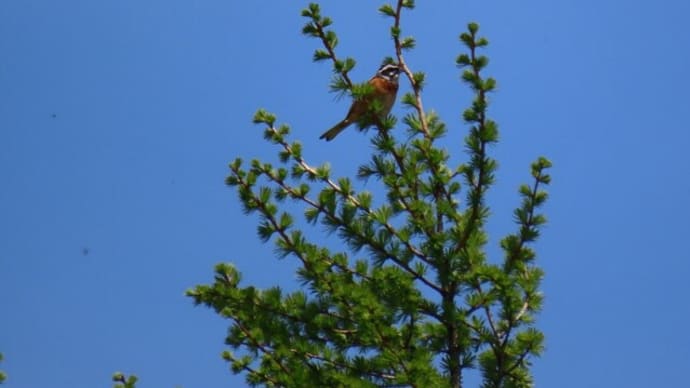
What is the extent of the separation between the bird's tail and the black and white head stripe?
757 mm

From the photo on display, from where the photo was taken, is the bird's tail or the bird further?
the bird's tail

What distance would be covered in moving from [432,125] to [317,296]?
1721 millimetres

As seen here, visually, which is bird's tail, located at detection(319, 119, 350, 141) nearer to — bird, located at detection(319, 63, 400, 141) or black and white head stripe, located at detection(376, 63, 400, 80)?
bird, located at detection(319, 63, 400, 141)

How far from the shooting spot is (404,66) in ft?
24.6

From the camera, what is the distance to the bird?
7.17 metres

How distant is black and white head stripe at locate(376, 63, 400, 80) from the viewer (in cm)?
783

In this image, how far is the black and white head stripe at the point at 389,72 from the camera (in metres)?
7.83

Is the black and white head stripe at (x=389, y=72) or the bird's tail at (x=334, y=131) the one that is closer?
the black and white head stripe at (x=389, y=72)

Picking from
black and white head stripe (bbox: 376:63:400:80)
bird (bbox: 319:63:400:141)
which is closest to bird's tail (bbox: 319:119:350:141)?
bird (bbox: 319:63:400:141)

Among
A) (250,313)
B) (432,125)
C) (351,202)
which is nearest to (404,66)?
(432,125)

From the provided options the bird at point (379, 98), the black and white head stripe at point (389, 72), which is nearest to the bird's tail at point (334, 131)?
the bird at point (379, 98)

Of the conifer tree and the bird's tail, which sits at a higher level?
the bird's tail

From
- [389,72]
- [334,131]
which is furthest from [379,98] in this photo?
[334,131]

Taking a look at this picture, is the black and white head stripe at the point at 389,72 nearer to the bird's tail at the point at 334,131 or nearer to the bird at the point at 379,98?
the bird at the point at 379,98
